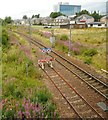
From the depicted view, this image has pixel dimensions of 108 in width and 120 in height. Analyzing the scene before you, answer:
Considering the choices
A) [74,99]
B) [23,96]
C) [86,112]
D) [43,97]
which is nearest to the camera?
[86,112]

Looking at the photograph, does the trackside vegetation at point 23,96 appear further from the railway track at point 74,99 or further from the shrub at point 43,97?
the railway track at point 74,99

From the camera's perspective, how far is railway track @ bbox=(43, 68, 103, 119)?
8742 mm

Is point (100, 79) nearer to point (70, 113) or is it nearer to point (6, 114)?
point (70, 113)

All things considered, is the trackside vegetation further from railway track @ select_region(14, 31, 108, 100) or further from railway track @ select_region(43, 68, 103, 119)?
railway track @ select_region(14, 31, 108, 100)

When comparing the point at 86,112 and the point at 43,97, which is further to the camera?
the point at 43,97

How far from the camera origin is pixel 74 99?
10211mm

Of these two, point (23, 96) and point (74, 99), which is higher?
point (23, 96)

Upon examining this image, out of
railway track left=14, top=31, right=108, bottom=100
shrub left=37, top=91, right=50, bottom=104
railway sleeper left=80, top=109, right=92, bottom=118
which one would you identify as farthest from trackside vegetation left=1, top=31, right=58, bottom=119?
railway track left=14, top=31, right=108, bottom=100

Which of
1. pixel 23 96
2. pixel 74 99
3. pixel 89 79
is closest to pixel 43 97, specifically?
pixel 23 96

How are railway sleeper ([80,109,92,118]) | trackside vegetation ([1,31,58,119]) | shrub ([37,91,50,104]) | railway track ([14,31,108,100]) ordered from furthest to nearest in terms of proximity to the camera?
railway track ([14,31,108,100]) → shrub ([37,91,50,104]) → railway sleeper ([80,109,92,118]) → trackside vegetation ([1,31,58,119])

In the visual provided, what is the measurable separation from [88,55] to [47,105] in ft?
44.0

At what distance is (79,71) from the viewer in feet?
49.8

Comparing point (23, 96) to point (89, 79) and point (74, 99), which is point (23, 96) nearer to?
point (74, 99)

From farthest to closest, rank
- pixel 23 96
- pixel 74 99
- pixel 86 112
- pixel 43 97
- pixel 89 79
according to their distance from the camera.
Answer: pixel 89 79 → pixel 74 99 → pixel 23 96 → pixel 43 97 → pixel 86 112
